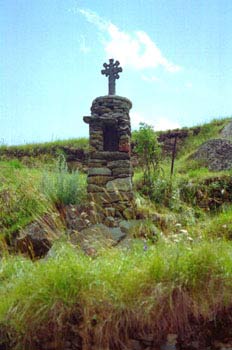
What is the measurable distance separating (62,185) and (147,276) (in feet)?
10.9

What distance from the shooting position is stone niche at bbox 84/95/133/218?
6234mm

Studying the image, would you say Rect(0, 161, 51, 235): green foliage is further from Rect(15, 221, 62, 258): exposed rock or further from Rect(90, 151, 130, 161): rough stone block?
Rect(90, 151, 130, 161): rough stone block

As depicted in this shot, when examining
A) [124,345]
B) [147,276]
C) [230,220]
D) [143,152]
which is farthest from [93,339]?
[143,152]

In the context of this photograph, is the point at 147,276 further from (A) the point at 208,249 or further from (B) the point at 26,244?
(B) the point at 26,244

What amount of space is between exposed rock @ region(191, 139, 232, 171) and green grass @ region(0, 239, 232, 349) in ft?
17.4

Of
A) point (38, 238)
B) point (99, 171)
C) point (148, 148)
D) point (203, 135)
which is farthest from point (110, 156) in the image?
point (203, 135)

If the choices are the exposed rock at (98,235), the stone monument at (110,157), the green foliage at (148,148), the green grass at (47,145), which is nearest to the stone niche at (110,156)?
the stone monument at (110,157)

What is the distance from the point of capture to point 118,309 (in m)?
3.16

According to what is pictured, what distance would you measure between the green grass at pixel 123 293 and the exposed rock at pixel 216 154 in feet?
17.4

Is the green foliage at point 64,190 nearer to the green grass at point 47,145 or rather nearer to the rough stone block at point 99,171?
the rough stone block at point 99,171

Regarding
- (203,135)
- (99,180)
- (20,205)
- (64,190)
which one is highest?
(203,135)

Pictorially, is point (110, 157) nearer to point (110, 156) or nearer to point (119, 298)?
point (110, 156)

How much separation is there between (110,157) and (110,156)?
15mm

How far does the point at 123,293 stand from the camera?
325 cm
